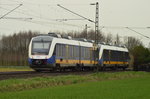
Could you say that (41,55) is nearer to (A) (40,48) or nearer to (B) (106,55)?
(A) (40,48)

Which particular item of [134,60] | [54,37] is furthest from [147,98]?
[134,60]

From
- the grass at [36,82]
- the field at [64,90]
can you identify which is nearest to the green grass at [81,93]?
the field at [64,90]

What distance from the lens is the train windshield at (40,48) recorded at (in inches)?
1690

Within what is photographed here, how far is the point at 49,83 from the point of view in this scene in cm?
2956

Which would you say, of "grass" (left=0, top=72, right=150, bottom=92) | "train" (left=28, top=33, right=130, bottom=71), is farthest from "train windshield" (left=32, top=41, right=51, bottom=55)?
"grass" (left=0, top=72, right=150, bottom=92)

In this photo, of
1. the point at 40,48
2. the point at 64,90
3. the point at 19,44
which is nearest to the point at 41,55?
the point at 40,48

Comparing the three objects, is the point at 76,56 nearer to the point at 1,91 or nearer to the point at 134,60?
the point at 1,91

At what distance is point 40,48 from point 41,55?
2.79 ft

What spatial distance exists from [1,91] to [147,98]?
846 cm

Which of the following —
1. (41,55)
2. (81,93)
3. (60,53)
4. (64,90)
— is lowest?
(64,90)

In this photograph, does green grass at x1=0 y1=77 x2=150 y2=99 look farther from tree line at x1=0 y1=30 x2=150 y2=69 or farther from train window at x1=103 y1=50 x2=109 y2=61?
tree line at x1=0 y1=30 x2=150 y2=69

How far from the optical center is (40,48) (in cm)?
4331

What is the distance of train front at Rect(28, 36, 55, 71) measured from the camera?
42569 mm

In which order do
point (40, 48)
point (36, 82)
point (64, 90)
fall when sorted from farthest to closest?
point (40, 48) → point (36, 82) → point (64, 90)
